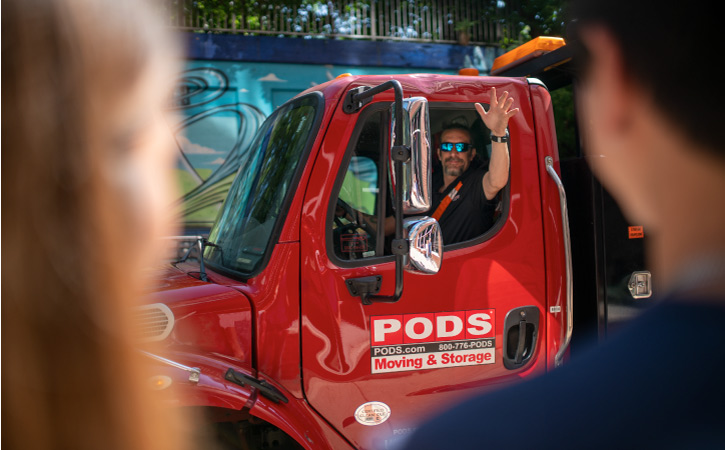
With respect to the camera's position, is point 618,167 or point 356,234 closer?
point 618,167

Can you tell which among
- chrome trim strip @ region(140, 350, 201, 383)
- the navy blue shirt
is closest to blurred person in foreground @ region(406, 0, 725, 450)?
the navy blue shirt

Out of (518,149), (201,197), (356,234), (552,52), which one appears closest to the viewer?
(356,234)

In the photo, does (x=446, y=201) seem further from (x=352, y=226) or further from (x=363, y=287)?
(x=363, y=287)

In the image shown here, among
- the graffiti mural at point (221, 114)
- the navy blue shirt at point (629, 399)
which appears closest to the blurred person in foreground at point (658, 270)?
the navy blue shirt at point (629, 399)

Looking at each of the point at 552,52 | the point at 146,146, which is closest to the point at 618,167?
the point at 146,146

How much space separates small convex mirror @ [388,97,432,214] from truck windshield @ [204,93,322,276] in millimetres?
591

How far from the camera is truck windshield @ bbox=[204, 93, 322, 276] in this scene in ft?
8.72

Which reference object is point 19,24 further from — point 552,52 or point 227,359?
point 552,52

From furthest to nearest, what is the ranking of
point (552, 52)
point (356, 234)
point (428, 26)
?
point (428, 26) → point (552, 52) → point (356, 234)

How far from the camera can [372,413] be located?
257 cm

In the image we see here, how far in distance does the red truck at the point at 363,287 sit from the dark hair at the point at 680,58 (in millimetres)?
1481

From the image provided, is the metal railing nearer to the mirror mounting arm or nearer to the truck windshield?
the truck windshield

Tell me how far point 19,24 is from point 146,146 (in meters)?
0.20

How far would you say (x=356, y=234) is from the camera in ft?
8.77
